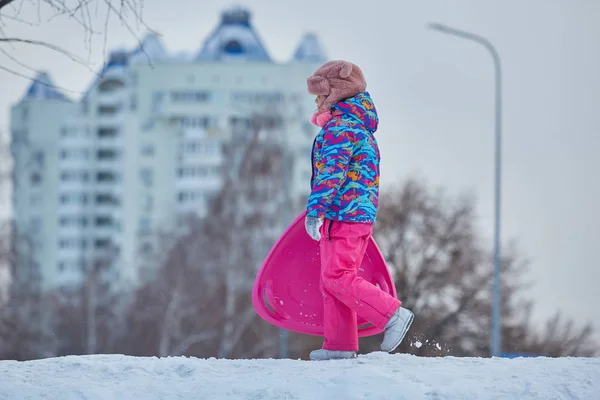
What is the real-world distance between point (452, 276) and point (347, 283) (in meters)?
19.7

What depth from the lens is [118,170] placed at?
10300 centimetres

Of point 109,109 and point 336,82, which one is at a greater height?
point 109,109

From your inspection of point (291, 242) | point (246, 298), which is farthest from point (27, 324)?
point (291, 242)

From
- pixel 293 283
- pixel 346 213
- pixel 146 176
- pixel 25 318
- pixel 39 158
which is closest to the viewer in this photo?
pixel 346 213

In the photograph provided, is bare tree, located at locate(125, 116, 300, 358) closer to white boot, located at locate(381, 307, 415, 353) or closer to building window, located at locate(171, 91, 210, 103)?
white boot, located at locate(381, 307, 415, 353)

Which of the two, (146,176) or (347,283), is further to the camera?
(146,176)

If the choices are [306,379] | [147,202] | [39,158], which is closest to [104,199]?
[39,158]

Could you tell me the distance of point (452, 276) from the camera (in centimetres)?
2753

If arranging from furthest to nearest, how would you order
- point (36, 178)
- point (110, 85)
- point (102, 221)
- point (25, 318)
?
1. point (36, 178)
2. point (110, 85)
3. point (102, 221)
4. point (25, 318)

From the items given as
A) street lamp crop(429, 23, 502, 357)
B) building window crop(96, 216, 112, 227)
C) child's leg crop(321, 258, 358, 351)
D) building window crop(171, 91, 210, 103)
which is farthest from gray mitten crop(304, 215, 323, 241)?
building window crop(96, 216, 112, 227)

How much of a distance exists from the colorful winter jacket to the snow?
0.88 meters

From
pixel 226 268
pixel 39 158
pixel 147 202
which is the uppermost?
pixel 39 158

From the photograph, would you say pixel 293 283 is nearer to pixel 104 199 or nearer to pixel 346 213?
pixel 346 213

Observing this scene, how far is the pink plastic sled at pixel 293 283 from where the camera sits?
8734mm
